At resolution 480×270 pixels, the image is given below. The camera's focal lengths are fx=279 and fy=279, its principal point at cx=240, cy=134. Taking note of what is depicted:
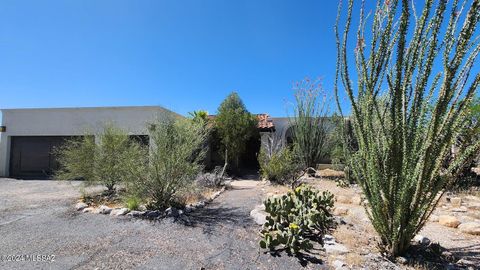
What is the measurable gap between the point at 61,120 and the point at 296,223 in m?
14.9

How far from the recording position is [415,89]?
3312mm

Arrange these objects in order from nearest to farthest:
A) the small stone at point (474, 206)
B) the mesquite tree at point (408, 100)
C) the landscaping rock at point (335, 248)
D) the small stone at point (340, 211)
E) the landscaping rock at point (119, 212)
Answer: the mesquite tree at point (408, 100)
the landscaping rock at point (335, 248)
the small stone at point (340, 211)
the landscaping rock at point (119, 212)
the small stone at point (474, 206)

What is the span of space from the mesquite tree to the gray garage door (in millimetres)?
16030

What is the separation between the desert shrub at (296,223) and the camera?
4129mm

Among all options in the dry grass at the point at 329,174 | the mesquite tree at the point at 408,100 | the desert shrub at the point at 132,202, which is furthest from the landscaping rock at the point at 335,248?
the dry grass at the point at 329,174

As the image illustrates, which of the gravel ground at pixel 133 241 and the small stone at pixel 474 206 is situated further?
the small stone at pixel 474 206

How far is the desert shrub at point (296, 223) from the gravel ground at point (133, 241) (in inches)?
9.3

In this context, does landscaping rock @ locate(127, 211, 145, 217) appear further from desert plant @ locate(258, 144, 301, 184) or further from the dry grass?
the dry grass

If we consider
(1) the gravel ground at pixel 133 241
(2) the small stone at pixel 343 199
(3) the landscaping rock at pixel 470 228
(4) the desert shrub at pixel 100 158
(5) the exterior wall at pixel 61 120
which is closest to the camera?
(1) the gravel ground at pixel 133 241

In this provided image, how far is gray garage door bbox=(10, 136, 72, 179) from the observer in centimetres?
1518

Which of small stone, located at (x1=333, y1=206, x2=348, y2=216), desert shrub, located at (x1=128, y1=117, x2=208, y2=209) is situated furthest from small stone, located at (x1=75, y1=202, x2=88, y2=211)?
small stone, located at (x1=333, y1=206, x2=348, y2=216)

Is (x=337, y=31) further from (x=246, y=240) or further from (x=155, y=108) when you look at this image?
(x=155, y=108)

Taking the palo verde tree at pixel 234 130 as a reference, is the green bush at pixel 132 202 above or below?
below

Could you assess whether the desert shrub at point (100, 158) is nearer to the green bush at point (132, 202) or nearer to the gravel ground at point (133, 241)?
the gravel ground at point (133, 241)
